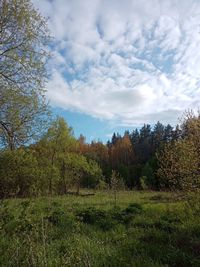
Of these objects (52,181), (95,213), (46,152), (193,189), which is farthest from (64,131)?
(193,189)

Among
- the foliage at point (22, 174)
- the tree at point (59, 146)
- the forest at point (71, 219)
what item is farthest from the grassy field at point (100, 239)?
the tree at point (59, 146)

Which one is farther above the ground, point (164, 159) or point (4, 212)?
point (164, 159)

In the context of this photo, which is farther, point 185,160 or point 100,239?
point 185,160

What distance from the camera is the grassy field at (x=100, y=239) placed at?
17.9ft

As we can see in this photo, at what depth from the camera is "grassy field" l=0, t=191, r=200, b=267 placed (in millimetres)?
5453

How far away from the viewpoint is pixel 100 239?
928cm

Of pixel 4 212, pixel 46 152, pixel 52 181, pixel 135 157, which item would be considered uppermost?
pixel 135 157

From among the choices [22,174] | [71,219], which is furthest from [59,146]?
[71,219]

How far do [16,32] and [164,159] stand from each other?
7.82 m

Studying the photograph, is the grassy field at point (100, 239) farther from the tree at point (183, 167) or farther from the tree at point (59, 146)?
the tree at point (59, 146)

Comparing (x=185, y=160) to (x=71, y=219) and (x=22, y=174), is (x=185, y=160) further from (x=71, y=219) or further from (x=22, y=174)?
(x=22, y=174)

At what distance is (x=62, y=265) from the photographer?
4504mm

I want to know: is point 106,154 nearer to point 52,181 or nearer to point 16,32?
point 52,181

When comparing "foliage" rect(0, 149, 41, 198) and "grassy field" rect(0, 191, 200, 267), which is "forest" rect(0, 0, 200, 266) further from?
"foliage" rect(0, 149, 41, 198)
